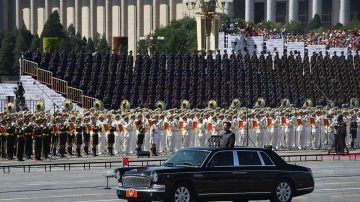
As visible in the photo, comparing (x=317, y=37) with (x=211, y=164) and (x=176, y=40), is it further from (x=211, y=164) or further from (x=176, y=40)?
(x=211, y=164)

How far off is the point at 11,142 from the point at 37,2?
106m

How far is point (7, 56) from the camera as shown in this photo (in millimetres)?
96625

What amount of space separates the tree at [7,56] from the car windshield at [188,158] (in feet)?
221

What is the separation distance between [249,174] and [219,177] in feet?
2.61

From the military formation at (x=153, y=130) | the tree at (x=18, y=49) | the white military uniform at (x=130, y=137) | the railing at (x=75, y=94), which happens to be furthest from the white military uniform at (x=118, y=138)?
the tree at (x=18, y=49)

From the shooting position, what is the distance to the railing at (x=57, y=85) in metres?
55.7

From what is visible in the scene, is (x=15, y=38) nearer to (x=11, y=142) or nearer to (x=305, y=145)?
(x=305, y=145)

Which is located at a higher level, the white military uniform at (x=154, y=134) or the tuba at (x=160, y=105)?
the tuba at (x=160, y=105)

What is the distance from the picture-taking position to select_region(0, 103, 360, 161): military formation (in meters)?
42.7

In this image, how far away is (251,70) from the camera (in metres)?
63.8

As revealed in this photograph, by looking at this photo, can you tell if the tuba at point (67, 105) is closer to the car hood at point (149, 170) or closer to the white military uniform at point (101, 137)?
the white military uniform at point (101, 137)

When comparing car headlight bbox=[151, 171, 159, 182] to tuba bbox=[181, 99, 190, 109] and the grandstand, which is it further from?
the grandstand

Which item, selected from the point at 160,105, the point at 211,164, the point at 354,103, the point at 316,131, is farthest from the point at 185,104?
the point at 211,164

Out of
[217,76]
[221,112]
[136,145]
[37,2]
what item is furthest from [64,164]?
[37,2]
